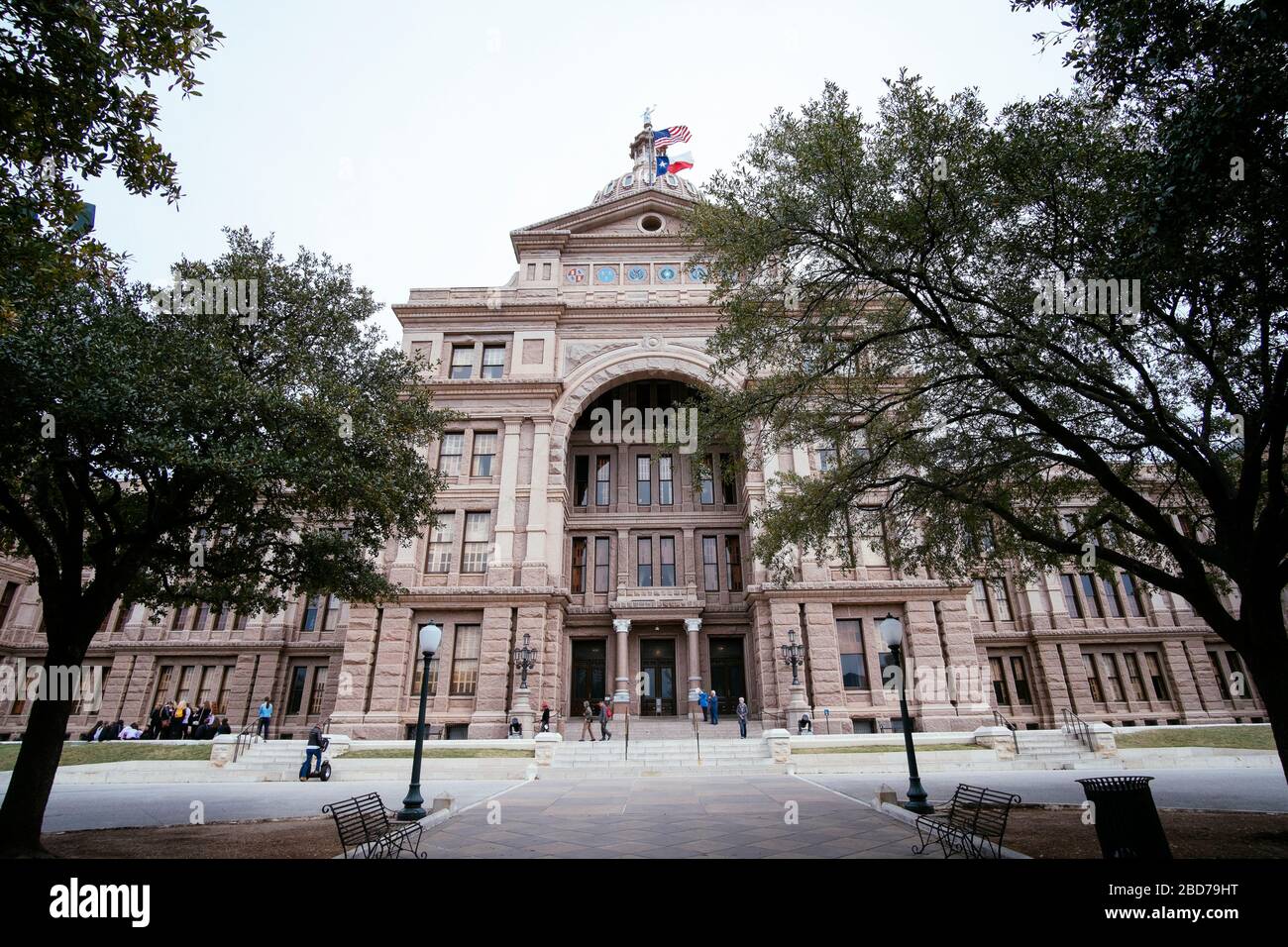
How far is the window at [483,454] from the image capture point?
30562 mm

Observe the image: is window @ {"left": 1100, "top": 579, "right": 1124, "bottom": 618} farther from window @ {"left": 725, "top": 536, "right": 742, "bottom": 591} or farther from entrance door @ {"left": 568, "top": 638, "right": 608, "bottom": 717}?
entrance door @ {"left": 568, "top": 638, "right": 608, "bottom": 717}

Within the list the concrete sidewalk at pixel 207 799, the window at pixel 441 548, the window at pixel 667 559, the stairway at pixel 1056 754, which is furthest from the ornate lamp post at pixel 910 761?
the window at pixel 441 548

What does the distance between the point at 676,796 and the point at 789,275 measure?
11.1 metres

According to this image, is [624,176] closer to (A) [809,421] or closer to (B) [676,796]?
(A) [809,421]

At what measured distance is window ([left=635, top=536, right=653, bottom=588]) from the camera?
105ft

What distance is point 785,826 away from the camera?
9656mm

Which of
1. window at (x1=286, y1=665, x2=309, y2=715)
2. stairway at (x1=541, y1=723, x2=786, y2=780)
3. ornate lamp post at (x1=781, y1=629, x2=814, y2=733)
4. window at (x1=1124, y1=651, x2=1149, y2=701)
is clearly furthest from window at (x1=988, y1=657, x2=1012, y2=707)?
window at (x1=286, y1=665, x2=309, y2=715)

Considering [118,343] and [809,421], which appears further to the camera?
[809,421]

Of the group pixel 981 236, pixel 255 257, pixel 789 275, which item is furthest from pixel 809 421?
pixel 255 257

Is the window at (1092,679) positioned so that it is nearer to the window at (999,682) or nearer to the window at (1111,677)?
the window at (1111,677)

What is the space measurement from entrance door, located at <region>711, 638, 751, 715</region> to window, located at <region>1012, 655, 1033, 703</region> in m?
16.3

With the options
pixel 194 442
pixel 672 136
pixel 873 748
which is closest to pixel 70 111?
pixel 194 442
